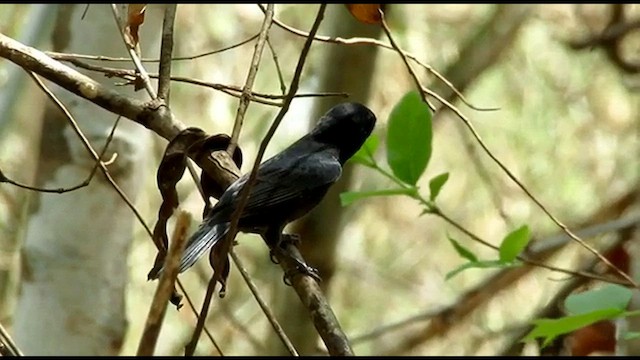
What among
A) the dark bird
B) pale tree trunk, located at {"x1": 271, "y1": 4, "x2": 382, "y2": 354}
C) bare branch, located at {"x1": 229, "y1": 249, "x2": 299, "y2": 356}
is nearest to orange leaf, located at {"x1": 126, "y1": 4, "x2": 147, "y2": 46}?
the dark bird

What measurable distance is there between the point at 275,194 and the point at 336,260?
96 cm

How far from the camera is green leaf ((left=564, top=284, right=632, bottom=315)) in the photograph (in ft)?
4.12

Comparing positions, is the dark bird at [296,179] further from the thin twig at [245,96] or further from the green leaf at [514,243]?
the green leaf at [514,243]

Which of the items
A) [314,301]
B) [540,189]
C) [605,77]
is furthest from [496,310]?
[314,301]

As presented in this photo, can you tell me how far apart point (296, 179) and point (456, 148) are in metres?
3.21

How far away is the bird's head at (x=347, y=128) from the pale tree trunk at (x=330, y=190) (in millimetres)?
565

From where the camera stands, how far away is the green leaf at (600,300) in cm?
125

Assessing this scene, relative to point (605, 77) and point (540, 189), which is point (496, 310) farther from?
point (605, 77)

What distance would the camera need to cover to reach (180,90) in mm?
4008

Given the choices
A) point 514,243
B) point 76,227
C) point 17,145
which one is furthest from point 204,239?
point 17,145

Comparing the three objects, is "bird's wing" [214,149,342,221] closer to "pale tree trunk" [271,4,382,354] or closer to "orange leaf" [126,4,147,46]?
"orange leaf" [126,4,147,46]

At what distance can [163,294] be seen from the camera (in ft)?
1.77

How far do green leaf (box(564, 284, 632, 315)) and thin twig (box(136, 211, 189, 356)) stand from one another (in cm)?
A: 82

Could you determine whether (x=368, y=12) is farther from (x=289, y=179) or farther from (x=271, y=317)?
(x=271, y=317)
